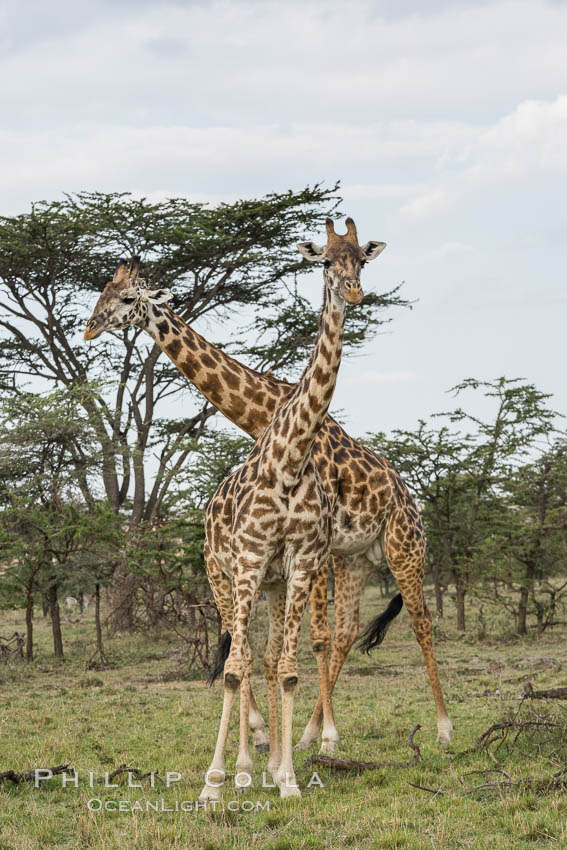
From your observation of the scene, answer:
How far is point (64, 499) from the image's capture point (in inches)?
658

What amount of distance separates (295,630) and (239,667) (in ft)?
1.44

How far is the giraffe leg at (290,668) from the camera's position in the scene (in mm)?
5789

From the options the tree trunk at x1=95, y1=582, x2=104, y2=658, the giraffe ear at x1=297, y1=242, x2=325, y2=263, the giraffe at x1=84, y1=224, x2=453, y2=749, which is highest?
the giraffe ear at x1=297, y1=242, x2=325, y2=263

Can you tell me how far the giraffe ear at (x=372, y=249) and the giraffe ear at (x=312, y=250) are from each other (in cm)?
29

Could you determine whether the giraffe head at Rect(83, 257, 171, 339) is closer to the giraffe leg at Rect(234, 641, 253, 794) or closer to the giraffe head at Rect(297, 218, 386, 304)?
the giraffe head at Rect(297, 218, 386, 304)

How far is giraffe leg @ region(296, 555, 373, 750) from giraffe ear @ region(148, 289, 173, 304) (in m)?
2.87

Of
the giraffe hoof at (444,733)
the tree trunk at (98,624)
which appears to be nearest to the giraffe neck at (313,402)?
the giraffe hoof at (444,733)

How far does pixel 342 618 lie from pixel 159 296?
11.0 feet

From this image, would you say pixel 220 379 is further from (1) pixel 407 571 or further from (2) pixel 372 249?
(1) pixel 407 571

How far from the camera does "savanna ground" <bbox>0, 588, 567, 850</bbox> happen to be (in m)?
5.08

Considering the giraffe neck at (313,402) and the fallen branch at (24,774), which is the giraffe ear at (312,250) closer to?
the giraffe neck at (313,402)

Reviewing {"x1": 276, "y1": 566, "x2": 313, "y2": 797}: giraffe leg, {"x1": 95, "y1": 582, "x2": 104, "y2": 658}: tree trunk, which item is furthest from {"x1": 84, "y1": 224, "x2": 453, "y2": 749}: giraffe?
{"x1": 95, "y1": 582, "x2": 104, "y2": 658}: tree trunk

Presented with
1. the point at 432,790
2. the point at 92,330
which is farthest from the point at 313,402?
the point at 432,790

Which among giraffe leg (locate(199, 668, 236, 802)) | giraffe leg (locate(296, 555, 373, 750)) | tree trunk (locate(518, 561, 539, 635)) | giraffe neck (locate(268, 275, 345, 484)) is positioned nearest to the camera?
giraffe leg (locate(199, 668, 236, 802))
